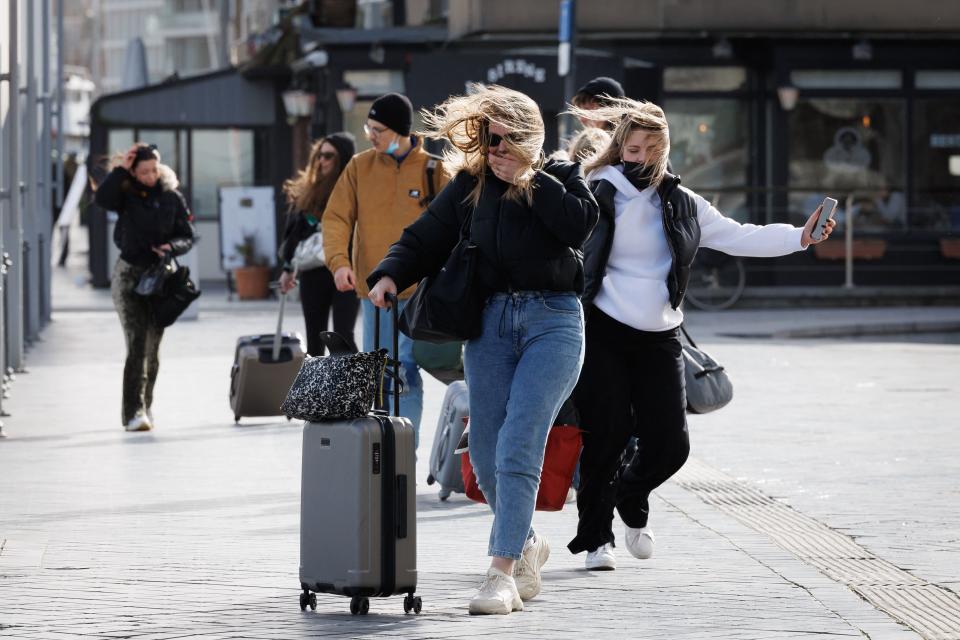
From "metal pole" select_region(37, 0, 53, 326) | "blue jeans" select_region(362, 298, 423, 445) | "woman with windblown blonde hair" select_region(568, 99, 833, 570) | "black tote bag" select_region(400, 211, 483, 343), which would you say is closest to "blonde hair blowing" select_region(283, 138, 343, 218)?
"blue jeans" select_region(362, 298, 423, 445)

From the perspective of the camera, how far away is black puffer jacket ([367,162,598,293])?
6.25m

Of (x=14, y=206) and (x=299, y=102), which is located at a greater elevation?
(x=299, y=102)

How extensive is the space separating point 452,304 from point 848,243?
67.5 ft

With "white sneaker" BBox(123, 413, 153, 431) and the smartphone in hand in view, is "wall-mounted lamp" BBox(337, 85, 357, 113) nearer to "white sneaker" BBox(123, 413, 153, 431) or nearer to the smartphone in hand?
"white sneaker" BBox(123, 413, 153, 431)

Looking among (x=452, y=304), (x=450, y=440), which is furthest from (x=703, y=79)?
(x=452, y=304)

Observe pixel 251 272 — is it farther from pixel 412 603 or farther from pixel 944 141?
pixel 412 603

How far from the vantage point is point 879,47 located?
27.0 metres

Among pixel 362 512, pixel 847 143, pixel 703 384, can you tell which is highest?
pixel 847 143

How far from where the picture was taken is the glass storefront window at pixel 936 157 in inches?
1057

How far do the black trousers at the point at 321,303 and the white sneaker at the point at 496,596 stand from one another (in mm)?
5208

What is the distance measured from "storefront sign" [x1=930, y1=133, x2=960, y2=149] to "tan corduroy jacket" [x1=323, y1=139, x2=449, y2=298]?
19002mm

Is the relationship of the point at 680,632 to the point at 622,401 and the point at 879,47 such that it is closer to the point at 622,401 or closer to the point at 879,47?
the point at 622,401

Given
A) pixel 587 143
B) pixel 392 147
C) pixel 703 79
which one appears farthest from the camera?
pixel 703 79

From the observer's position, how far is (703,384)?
7.37m
